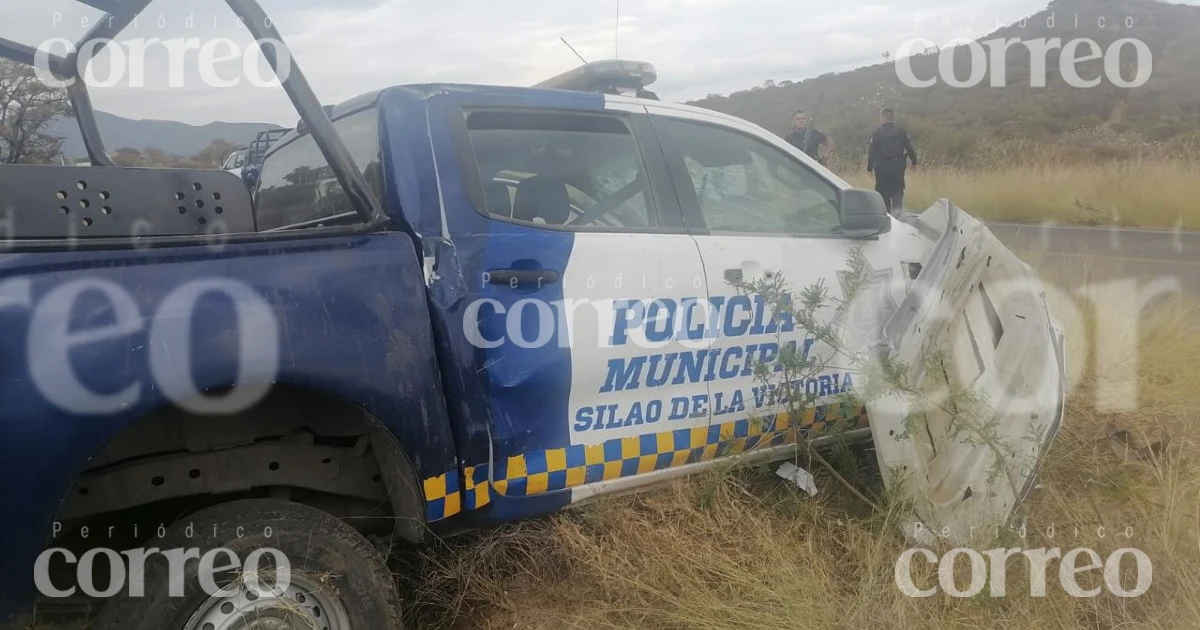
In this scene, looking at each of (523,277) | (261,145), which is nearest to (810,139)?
(261,145)

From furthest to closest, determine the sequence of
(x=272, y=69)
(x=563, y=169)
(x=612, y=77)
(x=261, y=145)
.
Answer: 1. (x=261, y=145)
2. (x=612, y=77)
3. (x=563, y=169)
4. (x=272, y=69)

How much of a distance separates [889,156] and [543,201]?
8.83 metres

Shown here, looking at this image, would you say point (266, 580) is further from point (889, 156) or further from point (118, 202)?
point (889, 156)

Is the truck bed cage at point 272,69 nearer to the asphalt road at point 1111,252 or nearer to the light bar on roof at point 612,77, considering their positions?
the light bar on roof at point 612,77

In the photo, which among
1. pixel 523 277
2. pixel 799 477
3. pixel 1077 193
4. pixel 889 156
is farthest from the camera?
pixel 1077 193

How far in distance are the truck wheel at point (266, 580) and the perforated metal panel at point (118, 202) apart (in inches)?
29.6

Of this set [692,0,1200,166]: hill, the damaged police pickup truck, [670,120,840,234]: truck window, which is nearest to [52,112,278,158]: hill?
the damaged police pickup truck

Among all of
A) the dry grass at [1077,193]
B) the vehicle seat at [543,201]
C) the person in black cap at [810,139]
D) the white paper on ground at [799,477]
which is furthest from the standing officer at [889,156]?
the vehicle seat at [543,201]

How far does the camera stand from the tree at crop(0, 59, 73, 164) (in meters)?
2.40

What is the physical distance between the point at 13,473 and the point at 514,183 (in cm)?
161

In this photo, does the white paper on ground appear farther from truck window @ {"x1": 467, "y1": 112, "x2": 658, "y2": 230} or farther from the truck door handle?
the truck door handle

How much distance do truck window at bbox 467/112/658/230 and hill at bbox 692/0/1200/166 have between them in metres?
21.5

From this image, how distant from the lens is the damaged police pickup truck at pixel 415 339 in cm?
188

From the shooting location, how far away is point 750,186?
10.6 ft
